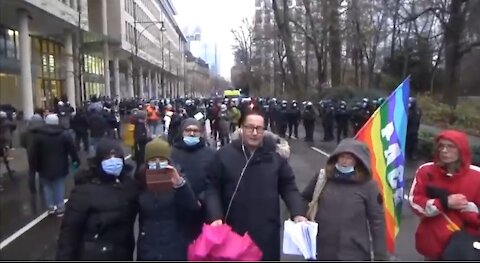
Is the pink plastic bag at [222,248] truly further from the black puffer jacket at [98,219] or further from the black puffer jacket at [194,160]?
the black puffer jacket at [194,160]

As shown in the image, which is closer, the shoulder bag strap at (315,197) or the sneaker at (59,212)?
the shoulder bag strap at (315,197)

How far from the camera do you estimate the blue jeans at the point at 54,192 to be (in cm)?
955

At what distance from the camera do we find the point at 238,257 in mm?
3186

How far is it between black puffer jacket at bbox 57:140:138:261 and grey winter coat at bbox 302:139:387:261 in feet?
4.35

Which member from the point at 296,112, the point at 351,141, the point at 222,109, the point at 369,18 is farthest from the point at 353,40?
the point at 351,141

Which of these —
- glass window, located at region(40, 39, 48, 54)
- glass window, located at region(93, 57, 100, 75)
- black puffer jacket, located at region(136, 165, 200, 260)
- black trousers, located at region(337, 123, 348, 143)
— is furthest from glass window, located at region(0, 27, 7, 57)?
black puffer jacket, located at region(136, 165, 200, 260)

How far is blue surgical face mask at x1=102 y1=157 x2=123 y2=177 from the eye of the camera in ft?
13.2

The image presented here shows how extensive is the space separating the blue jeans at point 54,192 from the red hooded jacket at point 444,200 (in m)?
6.86

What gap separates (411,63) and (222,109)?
28701 millimetres

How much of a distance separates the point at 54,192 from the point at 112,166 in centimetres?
612

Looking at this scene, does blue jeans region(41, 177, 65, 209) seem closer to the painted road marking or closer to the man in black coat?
the painted road marking

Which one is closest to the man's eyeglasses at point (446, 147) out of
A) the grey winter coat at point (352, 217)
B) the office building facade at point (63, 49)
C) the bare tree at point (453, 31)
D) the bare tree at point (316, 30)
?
the grey winter coat at point (352, 217)

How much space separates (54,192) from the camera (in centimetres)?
970

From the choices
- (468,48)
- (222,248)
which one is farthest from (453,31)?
(222,248)
